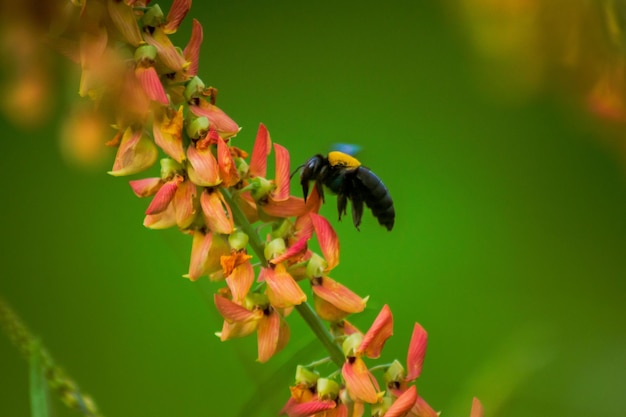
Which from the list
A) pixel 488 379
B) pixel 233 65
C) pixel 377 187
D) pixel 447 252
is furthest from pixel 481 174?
pixel 377 187

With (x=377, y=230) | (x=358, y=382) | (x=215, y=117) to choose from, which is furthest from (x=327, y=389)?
(x=377, y=230)

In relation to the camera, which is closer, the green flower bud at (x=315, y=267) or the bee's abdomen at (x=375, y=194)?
the green flower bud at (x=315, y=267)

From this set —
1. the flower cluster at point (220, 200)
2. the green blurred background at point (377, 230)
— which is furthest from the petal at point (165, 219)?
the green blurred background at point (377, 230)

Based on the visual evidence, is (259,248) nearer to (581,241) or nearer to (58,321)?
(58,321)

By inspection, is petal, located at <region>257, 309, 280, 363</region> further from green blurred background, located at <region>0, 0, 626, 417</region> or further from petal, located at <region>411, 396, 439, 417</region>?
green blurred background, located at <region>0, 0, 626, 417</region>

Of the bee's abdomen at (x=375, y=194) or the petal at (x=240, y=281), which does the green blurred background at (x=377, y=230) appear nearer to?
the bee's abdomen at (x=375, y=194)

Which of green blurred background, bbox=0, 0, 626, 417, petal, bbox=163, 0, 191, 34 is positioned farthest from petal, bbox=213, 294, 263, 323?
green blurred background, bbox=0, 0, 626, 417
